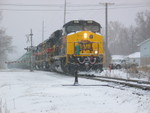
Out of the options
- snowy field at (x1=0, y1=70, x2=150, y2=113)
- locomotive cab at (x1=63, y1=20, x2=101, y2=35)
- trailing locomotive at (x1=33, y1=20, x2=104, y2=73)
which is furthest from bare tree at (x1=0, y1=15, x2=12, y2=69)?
snowy field at (x1=0, y1=70, x2=150, y2=113)

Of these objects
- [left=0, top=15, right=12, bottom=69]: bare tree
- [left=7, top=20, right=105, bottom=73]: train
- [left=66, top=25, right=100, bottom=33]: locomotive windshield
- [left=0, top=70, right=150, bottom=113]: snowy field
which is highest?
[left=0, top=15, right=12, bottom=69]: bare tree

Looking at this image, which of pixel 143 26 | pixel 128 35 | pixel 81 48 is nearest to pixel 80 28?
pixel 81 48

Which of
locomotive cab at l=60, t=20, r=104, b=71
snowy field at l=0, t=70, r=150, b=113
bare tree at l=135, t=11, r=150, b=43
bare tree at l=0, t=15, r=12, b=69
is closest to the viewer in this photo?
snowy field at l=0, t=70, r=150, b=113

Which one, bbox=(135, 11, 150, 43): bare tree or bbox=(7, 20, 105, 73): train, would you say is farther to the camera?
bbox=(135, 11, 150, 43): bare tree

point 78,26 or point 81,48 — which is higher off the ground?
point 78,26

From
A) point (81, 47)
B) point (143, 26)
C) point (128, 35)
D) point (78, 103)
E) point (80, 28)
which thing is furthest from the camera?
point (128, 35)

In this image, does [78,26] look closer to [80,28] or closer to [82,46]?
[80,28]

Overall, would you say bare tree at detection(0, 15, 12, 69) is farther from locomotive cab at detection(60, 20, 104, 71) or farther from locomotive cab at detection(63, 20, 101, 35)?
locomotive cab at detection(60, 20, 104, 71)

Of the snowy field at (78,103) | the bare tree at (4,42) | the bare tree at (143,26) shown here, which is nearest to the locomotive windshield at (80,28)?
the snowy field at (78,103)

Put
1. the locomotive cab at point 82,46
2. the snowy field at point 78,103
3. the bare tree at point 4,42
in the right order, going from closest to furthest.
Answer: the snowy field at point 78,103 → the locomotive cab at point 82,46 → the bare tree at point 4,42

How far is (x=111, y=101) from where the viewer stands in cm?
755

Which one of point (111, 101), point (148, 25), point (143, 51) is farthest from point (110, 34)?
point (111, 101)

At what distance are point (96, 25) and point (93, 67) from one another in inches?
124

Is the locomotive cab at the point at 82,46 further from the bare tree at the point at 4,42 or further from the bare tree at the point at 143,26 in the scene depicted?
the bare tree at the point at 143,26
